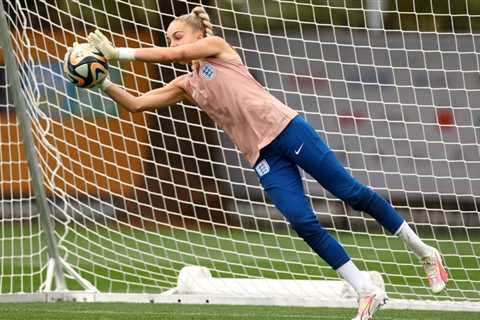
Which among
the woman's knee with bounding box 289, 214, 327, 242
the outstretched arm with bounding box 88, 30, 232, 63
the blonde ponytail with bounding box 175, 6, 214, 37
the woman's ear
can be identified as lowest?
the woman's knee with bounding box 289, 214, 327, 242

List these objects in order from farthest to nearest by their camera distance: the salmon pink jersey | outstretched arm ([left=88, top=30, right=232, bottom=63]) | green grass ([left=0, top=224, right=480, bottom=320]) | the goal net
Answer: the goal net
green grass ([left=0, top=224, right=480, bottom=320])
the salmon pink jersey
outstretched arm ([left=88, top=30, right=232, bottom=63])

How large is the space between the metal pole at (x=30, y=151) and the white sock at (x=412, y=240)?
305 cm

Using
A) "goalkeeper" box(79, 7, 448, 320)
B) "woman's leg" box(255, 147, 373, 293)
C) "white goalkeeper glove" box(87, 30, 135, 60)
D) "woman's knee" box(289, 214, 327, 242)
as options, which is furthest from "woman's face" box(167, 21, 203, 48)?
"woman's knee" box(289, 214, 327, 242)

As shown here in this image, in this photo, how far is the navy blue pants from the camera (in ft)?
21.4

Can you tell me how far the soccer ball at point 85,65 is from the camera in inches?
263

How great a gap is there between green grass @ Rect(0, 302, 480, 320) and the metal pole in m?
0.62

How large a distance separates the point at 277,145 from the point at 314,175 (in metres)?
0.25

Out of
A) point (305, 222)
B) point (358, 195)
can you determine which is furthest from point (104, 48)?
point (358, 195)

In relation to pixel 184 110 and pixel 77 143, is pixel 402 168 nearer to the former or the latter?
pixel 184 110

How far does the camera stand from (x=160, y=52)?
6.62 m

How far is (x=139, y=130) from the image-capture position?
10.2 m

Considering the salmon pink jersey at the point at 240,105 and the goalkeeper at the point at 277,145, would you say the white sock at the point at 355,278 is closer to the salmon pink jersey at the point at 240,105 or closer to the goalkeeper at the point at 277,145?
the goalkeeper at the point at 277,145

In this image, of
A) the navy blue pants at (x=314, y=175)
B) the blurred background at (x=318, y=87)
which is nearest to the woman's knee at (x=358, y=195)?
the navy blue pants at (x=314, y=175)

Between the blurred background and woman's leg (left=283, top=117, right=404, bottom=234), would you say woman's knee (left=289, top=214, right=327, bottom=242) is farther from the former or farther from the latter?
the blurred background
